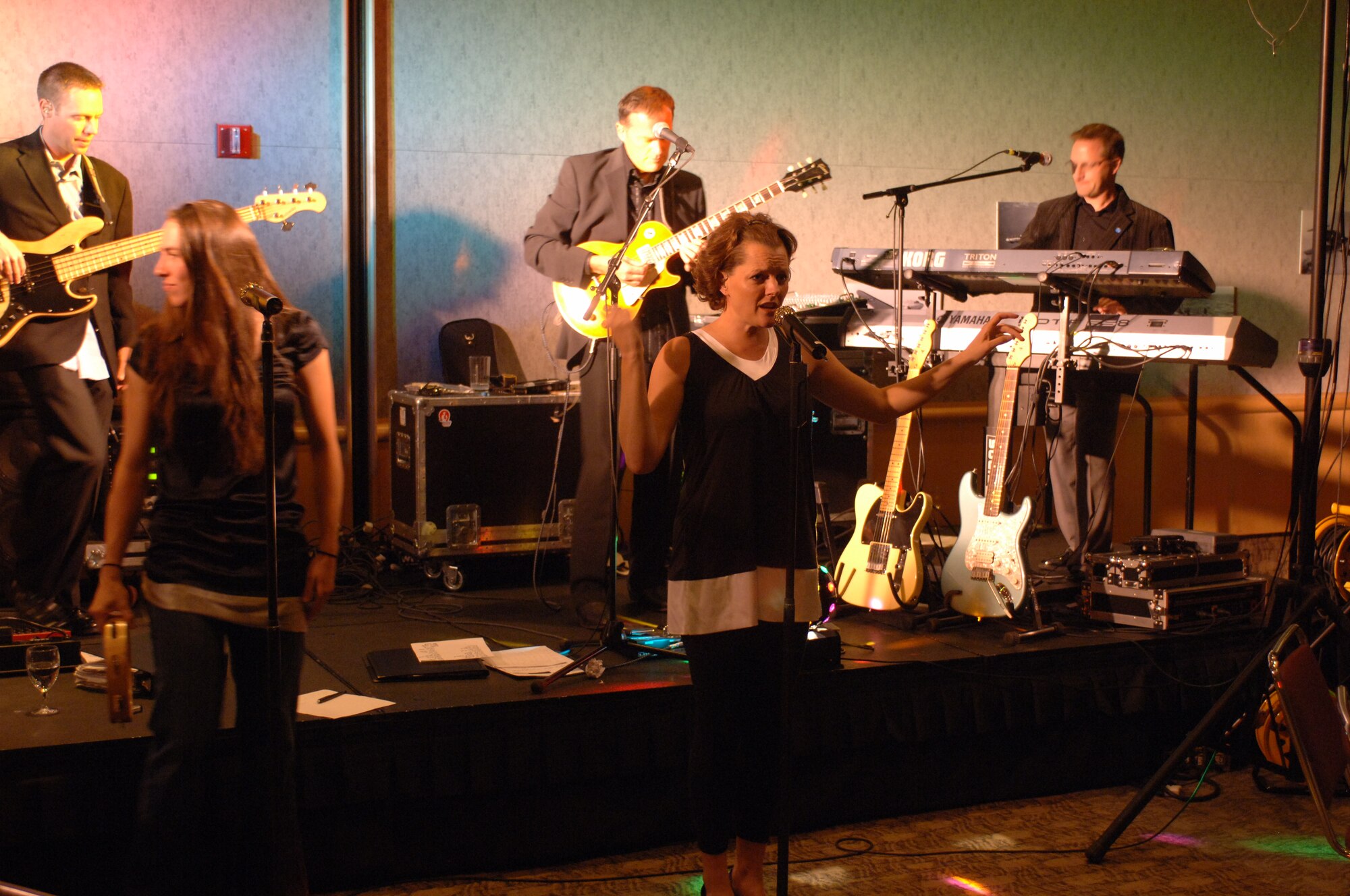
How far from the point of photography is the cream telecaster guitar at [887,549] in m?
4.34

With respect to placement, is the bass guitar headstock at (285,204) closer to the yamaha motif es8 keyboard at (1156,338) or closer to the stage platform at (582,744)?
the stage platform at (582,744)

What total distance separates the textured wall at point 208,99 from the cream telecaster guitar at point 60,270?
1054 mm

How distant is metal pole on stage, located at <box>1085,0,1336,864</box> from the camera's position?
332cm

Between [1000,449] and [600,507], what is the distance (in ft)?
4.57

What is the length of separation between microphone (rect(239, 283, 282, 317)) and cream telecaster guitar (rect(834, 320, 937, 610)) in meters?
2.59

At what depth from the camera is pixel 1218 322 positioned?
180 inches

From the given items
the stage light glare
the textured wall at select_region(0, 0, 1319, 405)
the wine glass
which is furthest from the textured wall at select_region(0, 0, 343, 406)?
the stage light glare

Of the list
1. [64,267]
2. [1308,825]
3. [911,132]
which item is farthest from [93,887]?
[911,132]

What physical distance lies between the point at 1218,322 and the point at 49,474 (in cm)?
416

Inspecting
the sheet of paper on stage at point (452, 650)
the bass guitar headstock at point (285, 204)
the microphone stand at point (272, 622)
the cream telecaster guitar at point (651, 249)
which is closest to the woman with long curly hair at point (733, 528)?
the microphone stand at point (272, 622)

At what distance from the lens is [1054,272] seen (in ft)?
15.0

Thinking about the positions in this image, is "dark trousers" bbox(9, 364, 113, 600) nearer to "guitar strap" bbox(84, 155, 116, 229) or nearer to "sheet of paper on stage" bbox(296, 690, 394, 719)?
"guitar strap" bbox(84, 155, 116, 229)

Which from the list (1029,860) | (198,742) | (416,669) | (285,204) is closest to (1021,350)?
(1029,860)

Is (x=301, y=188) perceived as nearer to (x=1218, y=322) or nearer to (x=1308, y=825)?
(x=1218, y=322)
